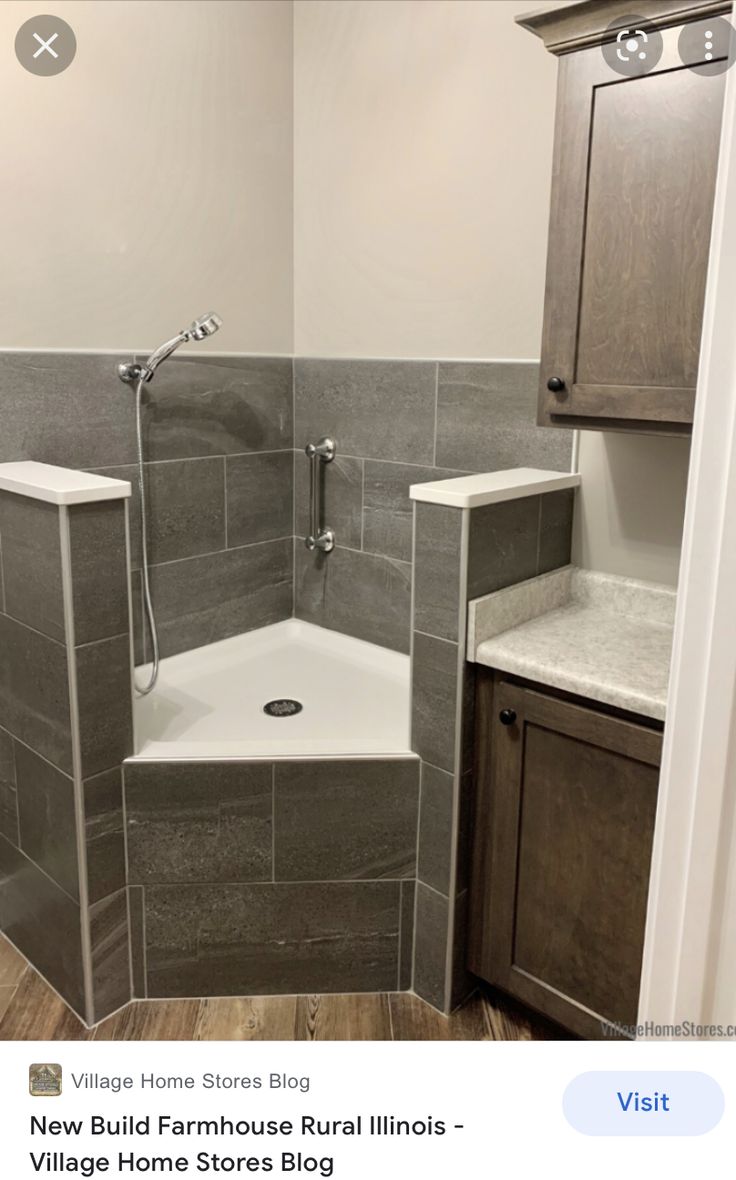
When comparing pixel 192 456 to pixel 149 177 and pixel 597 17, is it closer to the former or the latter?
pixel 149 177

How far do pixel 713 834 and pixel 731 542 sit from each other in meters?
0.24

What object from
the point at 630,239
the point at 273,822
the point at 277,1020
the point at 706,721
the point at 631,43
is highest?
the point at 631,43

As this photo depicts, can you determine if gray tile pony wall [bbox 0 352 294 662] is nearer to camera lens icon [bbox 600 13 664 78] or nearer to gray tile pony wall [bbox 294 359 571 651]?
gray tile pony wall [bbox 294 359 571 651]

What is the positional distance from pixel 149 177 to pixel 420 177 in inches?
27.7

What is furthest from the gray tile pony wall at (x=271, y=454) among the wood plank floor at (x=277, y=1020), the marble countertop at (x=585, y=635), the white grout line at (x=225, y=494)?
the wood plank floor at (x=277, y=1020)

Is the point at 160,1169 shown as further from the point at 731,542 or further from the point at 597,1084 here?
the point at 731,542

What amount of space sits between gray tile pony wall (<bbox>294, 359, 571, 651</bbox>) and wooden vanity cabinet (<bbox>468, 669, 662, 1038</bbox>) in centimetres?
73

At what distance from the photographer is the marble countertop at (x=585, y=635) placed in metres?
1.65

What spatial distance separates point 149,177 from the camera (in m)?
2.30

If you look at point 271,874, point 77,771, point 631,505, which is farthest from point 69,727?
point 631,505

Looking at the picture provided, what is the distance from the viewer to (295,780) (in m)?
1.94

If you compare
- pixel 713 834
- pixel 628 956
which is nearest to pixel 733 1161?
pixel 713 834

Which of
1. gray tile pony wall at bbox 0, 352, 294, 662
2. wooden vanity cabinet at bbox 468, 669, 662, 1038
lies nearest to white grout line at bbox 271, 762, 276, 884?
wooden vanity cabinet at bbox 468, 669, 662, 1038

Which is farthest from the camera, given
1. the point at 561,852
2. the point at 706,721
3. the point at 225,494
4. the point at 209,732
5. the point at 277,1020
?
the point at 225,494
